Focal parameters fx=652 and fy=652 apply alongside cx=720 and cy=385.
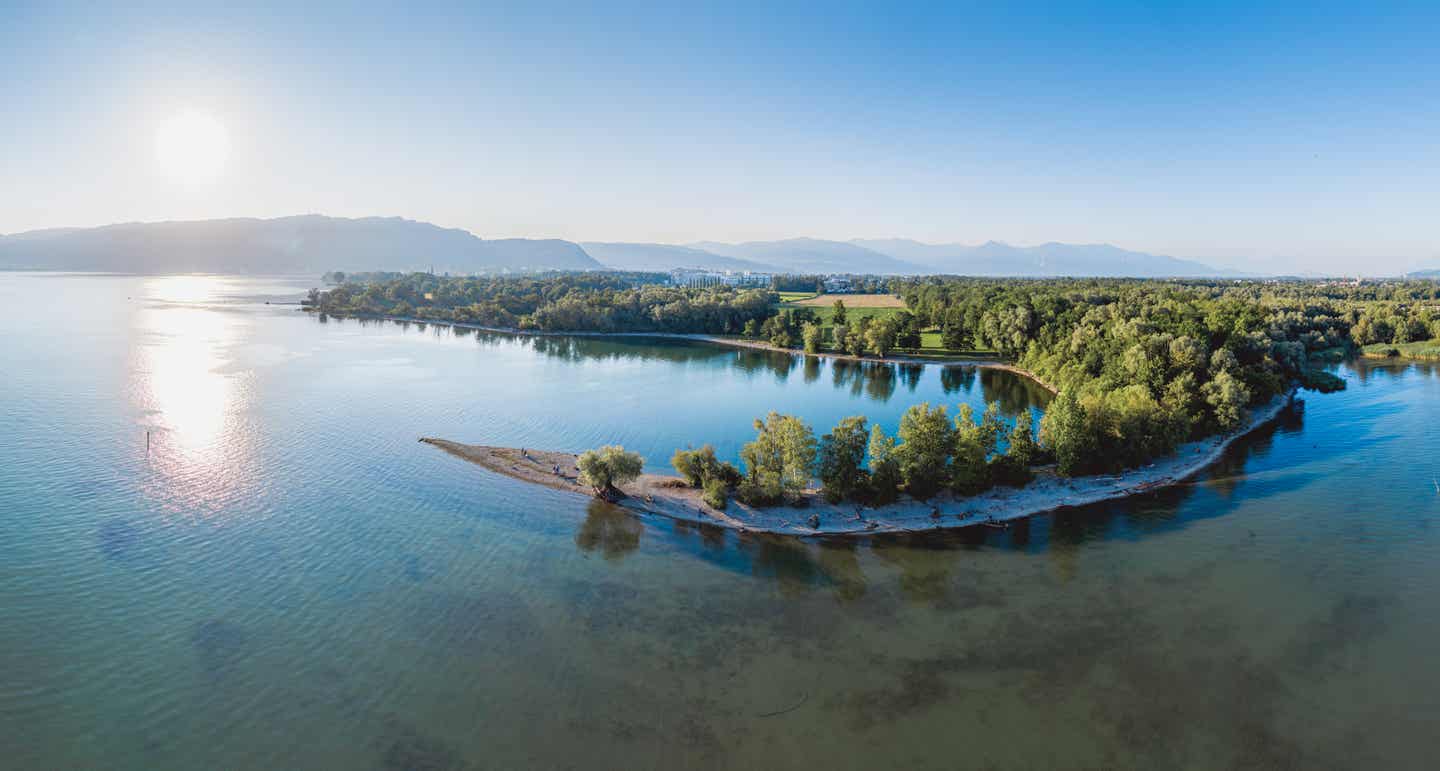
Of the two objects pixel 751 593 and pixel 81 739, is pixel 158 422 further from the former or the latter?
pixel 751 593

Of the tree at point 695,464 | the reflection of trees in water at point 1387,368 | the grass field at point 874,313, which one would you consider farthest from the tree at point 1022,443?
the reflection of trees in water at point 1387,368

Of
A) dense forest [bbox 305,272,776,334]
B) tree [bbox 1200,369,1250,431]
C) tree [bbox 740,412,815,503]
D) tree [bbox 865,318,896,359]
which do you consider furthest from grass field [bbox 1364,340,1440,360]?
tree [bbox 740,412,815,503]

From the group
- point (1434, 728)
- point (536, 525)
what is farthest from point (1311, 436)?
point (536, 525)

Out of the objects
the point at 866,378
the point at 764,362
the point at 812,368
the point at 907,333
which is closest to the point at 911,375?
the point at 866,378

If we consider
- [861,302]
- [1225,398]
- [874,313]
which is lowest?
[1225,398]

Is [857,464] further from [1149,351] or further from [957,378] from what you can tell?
[957,378]

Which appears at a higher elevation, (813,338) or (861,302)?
(861,302)

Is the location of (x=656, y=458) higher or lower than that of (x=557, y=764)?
higher

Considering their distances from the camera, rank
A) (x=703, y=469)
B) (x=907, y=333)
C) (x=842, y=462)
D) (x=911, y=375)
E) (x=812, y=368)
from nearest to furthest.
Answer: (x=842, y=462), (x=703, y=469), (x=911, y=375), (x=812, y=368), (x=907, y=333)
